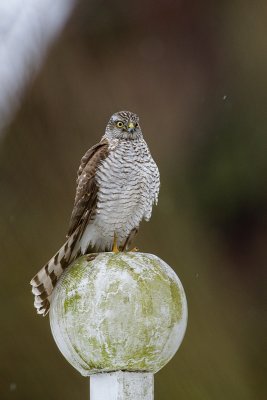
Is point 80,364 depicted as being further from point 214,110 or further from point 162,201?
point 214,110

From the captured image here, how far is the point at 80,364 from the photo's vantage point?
108 inches

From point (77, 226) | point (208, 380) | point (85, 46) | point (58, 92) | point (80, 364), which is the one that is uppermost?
point (85, 46)

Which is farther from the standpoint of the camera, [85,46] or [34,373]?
[85,46]

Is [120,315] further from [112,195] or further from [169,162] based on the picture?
[169,162]

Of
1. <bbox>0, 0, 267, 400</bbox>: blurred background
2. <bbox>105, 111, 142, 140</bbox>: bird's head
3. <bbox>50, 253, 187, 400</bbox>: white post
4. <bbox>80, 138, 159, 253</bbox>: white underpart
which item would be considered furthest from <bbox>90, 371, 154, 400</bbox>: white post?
<bbox>0, 0, 267, 400</bbox>: blurred background

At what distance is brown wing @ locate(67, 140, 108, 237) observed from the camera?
3.69 metres

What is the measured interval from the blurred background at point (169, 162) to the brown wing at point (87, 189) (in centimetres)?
330

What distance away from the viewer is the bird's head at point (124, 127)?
4.24 m

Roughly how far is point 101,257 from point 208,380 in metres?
5.39

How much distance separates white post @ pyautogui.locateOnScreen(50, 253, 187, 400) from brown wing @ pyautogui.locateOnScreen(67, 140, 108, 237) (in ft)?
2.86

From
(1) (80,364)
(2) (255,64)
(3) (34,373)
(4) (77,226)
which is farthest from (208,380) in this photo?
(1) (80,364)

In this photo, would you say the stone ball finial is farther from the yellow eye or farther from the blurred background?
the blurred background

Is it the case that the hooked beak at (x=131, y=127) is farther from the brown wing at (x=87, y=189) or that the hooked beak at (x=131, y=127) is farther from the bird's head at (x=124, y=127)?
the brown wing at (x=87, y=189)

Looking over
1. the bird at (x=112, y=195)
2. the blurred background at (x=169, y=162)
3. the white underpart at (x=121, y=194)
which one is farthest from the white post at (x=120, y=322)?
the blurred background at (x=169, y=162)
